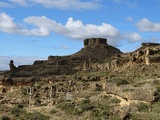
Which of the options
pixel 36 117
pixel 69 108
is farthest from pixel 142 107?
pixel 36 117

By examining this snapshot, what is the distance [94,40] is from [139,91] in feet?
367

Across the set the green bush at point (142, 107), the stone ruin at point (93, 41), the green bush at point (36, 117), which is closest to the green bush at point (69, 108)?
the green bush at point (36, 117)

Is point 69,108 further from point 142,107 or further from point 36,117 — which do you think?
point 142,107

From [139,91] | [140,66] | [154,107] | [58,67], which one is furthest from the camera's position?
[58,67]

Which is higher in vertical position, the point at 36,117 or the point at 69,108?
the point at 69,108

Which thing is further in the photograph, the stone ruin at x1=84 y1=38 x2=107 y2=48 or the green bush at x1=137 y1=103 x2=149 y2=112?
the stone ruin at x1=84 y1=38 x2=107 y2=48

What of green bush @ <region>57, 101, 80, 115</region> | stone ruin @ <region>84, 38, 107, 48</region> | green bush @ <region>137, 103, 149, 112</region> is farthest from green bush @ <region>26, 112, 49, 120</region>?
stone ruin @ <region>84, 38, 107, 48</region>

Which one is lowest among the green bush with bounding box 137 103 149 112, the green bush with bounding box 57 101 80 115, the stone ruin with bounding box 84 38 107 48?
the green bush with bounding box 57 101 80 115

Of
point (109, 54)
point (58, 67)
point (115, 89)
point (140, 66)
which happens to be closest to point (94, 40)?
point (109, 54)

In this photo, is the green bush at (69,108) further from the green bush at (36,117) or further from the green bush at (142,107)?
the green bush at (142,107)

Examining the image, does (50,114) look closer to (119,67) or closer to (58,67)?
(119,67)

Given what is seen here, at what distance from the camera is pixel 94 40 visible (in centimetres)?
13300

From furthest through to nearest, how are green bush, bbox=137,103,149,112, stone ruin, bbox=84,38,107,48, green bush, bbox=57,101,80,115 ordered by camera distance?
stone ruin, bbox=84,38,107,48 < green bush, bbox=57,101,80,115 < green bush, bbox=137,103,149,112

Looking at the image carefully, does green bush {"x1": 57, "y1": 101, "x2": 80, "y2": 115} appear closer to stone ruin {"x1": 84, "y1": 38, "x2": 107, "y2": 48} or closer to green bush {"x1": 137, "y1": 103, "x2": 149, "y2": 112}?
green bush {"x1": 137, "y1": 103, "x2": 149, "y2": 112}
